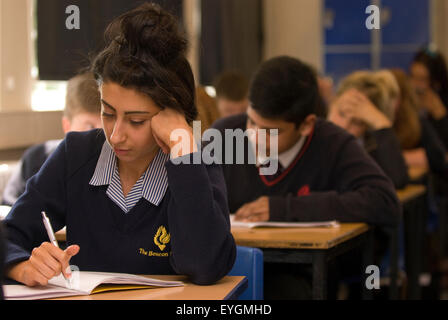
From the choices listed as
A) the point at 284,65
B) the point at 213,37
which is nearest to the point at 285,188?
the point at 284,65

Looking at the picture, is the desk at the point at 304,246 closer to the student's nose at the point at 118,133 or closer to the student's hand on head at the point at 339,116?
the student's nose at the point at 118,133

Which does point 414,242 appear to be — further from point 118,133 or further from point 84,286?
point 84,286

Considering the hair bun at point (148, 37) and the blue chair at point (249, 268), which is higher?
the hair bun at point (148, 37)

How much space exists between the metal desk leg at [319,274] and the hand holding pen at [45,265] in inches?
35.2

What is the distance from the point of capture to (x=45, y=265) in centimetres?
135

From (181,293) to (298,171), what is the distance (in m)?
1.23

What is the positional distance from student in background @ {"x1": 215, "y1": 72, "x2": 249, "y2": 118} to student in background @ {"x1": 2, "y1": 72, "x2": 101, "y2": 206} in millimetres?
1640

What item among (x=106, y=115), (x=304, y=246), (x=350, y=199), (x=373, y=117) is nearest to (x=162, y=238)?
(x=106, y=115)

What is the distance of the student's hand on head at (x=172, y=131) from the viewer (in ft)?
5.02

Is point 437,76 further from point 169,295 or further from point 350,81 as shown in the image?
point 169,295

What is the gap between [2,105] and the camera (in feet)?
9.86

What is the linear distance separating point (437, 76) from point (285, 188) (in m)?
3.06

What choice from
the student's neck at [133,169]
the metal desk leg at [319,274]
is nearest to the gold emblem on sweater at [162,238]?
the student's neck at [133,169]

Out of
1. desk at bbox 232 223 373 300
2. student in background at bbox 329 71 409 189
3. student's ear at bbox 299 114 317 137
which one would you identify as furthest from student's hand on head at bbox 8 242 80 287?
student in background at bbox 329 71 409 189
